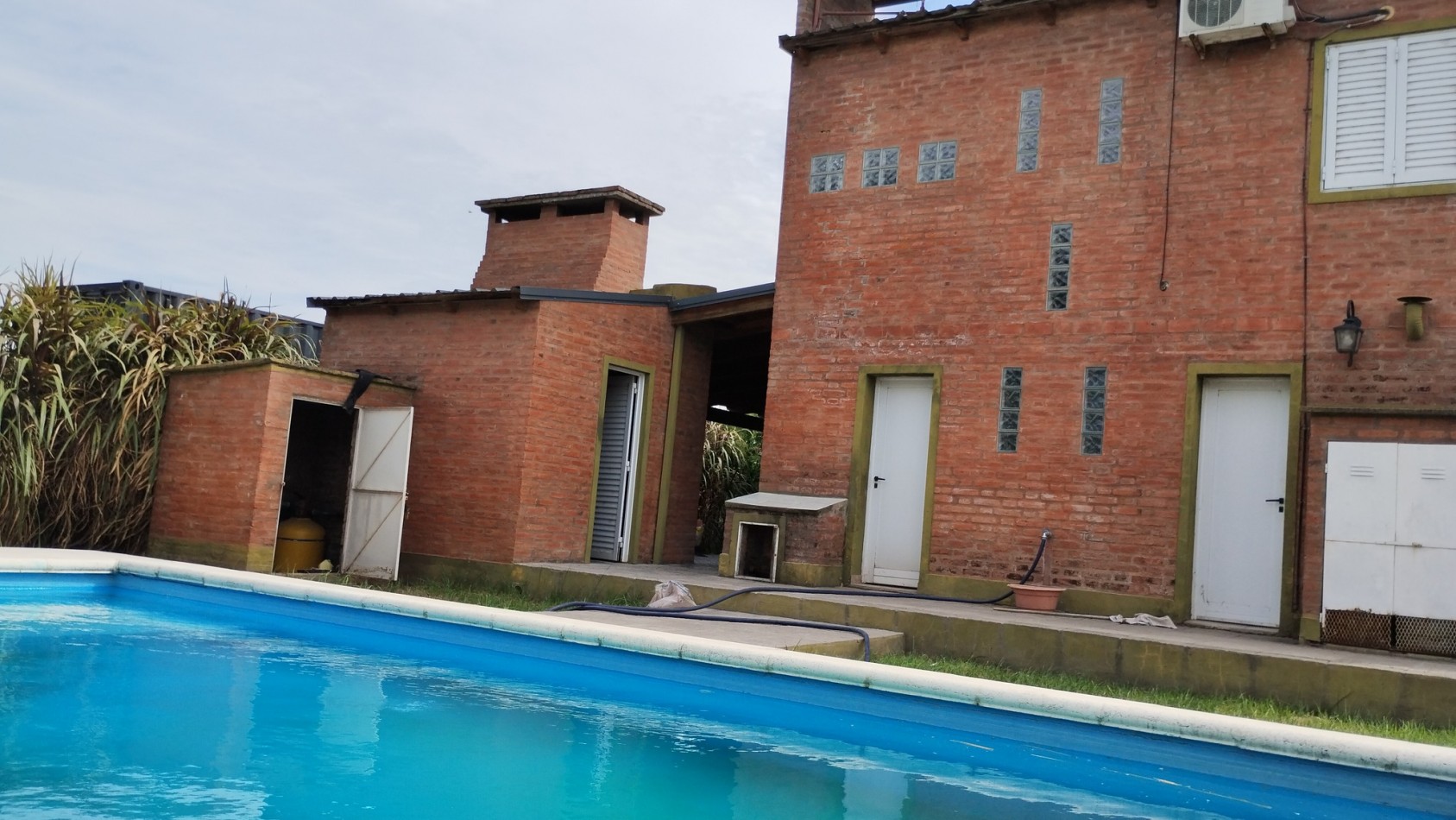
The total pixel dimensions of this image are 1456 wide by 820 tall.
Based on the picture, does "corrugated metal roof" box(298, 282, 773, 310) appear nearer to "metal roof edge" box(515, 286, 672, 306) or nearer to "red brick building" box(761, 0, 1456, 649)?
"metal roof edge" box(515, 286, 672, 306)

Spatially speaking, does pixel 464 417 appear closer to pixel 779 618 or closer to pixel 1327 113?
pixel 779 618

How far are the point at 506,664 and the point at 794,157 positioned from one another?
252 inches

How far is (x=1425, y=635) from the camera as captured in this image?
286 inches

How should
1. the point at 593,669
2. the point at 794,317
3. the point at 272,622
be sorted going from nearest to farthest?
the point at 593,669
the point at 272,622
the point at 794,317

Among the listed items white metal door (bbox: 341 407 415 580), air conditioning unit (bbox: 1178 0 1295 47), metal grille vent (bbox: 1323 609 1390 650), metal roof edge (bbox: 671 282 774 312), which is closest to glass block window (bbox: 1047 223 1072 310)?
air conditioning unit (bbox: 1178 0 1295 47)

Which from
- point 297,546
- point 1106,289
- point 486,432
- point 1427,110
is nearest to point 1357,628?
point 1106,289

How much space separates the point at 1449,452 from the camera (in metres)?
7.31

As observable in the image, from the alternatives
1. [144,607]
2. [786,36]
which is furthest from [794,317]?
[144,607]

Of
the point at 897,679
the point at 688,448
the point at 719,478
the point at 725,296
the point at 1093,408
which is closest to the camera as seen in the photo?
the point at 897,679

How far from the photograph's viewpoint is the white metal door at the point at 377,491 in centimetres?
1123

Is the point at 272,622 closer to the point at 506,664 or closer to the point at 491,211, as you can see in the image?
the point at 506,664

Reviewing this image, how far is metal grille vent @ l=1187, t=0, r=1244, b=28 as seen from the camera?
878 cm

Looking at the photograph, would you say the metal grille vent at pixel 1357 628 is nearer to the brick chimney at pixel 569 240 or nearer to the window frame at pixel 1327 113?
the window frame at pixel 1327 113

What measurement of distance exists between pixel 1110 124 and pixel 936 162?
1615 mm
